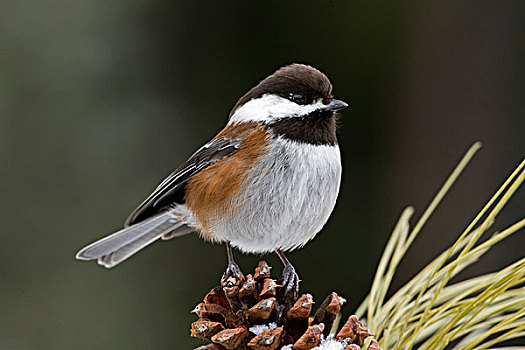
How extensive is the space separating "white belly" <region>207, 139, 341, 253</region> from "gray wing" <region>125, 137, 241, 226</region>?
91 mm

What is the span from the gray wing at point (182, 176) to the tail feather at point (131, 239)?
1.4 inches

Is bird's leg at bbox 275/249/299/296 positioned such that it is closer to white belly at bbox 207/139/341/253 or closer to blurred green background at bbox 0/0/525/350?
white belly at bbox 207/139/341/253

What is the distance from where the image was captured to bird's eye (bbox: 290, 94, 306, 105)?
0.88 meters

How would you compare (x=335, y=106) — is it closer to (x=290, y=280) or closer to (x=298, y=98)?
(x=298, y=98)

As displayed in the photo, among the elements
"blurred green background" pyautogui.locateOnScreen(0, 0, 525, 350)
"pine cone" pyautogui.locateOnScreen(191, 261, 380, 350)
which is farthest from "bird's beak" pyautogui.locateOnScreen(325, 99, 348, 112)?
"blurred green background" pyautogui.locateOnScreen(0, 0, 525, 350)

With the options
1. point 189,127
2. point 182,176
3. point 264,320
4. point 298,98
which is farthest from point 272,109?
point 189,127

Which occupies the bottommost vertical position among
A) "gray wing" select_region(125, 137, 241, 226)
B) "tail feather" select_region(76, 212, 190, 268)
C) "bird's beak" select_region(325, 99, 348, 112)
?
"tail feather" select_region(76, 212, 190, 268)

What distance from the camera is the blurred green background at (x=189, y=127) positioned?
59.6 inches

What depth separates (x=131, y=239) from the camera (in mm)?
1071

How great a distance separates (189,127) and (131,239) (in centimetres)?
60

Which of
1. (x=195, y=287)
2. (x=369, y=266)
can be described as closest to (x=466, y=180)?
(x=369, y=266)

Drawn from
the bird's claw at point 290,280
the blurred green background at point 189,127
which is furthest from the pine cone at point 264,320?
the blurred green background at point 189,127

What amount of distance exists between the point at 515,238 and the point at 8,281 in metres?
1.20

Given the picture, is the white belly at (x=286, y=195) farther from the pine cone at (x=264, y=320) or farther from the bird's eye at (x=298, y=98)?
the pine cone at (x=264, y=320)
